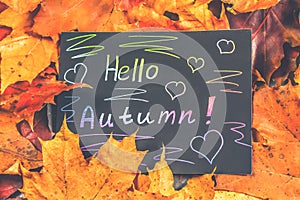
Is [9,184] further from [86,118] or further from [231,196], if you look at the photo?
[231,196]

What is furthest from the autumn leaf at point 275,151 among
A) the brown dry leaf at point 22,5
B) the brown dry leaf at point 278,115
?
the brown dry leaf at point 22,5

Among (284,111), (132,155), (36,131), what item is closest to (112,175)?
(132,155)

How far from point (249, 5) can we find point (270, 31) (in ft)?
0.17

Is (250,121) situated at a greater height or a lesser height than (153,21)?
lesser

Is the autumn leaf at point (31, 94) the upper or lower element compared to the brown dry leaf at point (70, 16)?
lower

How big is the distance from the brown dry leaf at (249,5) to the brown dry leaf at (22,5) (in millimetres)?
266

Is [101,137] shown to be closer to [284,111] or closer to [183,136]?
[183,136]

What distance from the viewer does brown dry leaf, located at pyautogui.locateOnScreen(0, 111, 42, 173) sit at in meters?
0.62

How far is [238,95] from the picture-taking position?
61 cm

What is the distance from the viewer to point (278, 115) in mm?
605

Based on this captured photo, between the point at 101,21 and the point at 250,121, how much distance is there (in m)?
0.25

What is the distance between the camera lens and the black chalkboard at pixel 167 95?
611 millimetres

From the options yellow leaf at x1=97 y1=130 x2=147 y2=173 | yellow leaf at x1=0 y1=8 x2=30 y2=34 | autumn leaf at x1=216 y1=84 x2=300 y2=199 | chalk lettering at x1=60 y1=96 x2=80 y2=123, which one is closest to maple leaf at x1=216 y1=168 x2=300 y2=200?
autumn leaf at x1=216 y1=84 x2=300 y2=199

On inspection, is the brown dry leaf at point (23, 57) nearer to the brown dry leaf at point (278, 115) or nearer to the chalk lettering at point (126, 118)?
the chalk lettering at point (126, 118)
